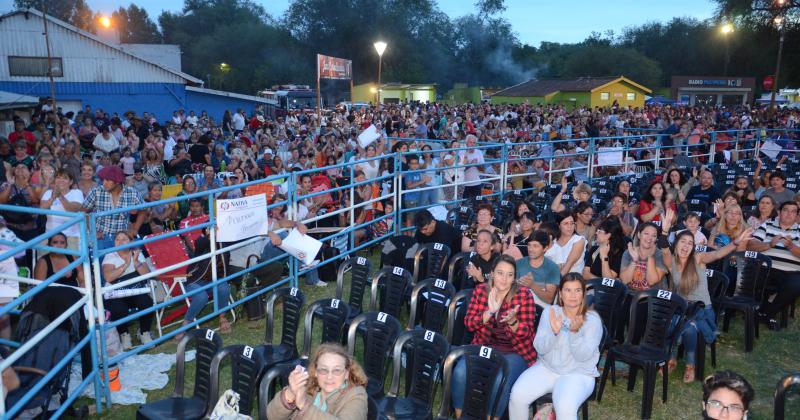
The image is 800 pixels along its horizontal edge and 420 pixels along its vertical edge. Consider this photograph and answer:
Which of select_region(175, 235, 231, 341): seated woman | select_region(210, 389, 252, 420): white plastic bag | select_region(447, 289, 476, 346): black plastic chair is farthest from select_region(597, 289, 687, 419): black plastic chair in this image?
select_region(175, 235, 231, 341): seated woman

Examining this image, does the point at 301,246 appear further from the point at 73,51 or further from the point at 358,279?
the point at 73,51

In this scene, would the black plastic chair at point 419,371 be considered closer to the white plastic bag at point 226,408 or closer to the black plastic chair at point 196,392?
the white plastic bag at point 226,408

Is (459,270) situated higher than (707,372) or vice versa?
(459,270)

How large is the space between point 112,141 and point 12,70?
1454cm

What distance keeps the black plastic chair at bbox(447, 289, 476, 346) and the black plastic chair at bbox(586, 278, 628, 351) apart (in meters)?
1.24

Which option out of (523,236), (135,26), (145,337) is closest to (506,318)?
(523,236)

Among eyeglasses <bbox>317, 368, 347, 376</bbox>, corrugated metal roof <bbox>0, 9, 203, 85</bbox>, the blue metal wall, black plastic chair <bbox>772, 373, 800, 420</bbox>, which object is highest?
corrugated metal roof <bbox>0, 9, 203, 85</bbox>

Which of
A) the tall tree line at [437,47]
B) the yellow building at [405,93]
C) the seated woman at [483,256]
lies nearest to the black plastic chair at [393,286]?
the seated woman at [483,256]

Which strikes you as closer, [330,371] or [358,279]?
[330,371]

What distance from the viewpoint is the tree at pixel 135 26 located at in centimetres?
9488

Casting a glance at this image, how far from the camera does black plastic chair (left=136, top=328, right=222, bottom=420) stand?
4844 mm

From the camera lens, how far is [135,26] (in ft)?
316

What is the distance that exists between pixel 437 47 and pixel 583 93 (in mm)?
35080

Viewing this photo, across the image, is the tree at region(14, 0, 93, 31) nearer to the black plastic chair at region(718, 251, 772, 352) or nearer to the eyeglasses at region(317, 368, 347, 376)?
the black plastic chair at region(718, 251, 772, 352)
